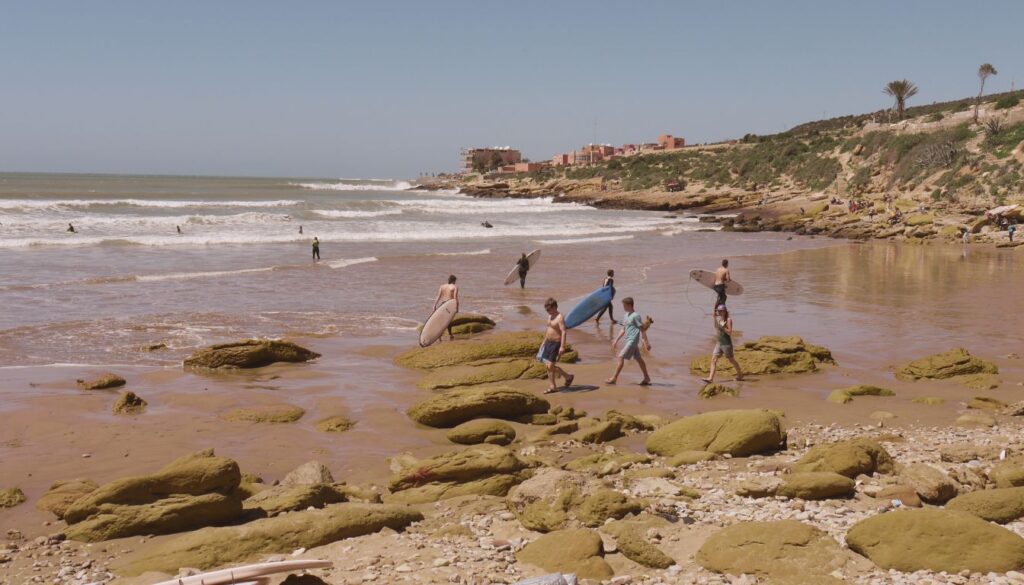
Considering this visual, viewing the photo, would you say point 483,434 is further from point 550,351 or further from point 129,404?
point 129,404

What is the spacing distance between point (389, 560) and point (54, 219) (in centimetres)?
4659

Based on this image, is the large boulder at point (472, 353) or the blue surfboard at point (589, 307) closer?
the large boulder at point (472, 353)

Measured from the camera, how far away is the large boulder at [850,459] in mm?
6926

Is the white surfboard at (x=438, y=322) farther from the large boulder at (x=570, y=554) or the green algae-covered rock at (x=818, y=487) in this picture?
the large boulder at (x=570, y=554)

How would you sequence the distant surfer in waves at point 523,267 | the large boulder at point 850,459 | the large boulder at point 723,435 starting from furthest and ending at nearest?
the distant surfer in waves at point 523,267
the large boulder at point 723,435
the large boulder at point 850,459

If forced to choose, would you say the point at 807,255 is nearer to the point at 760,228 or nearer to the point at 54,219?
the point at 760,228

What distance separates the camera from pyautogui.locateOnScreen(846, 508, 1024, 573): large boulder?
499 cm

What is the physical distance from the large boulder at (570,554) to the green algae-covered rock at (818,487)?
1.90 meters

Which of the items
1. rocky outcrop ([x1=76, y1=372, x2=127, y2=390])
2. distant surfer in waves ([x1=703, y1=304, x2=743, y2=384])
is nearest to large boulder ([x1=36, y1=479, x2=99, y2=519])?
rocky outcrop ([x1=76, y1=372, x2=127, y2=390])

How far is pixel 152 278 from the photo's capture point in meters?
23.3

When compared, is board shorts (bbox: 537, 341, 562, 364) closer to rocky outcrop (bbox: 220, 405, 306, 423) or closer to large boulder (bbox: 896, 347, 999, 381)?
rocky outcrop (bbox: 220, 405, 306, 423)

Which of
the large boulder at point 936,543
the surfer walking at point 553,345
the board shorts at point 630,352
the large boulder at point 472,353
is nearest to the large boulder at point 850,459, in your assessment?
the large boulder at point 936,543

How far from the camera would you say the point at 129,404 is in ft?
33.4

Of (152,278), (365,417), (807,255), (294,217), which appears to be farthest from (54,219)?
(365,417)
